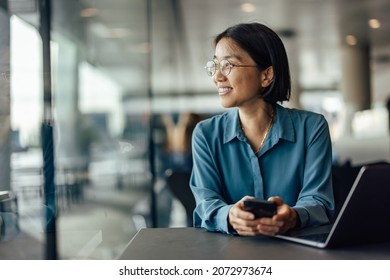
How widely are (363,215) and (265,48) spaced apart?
59 cm

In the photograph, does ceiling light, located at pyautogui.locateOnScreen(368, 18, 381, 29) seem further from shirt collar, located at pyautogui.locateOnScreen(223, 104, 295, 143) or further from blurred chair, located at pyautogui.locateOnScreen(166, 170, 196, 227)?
shirt collar, located at pyautogui.locateOnScreen(223, 104, 295, 143)

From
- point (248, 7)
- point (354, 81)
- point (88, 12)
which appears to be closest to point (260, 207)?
point (88, 12)

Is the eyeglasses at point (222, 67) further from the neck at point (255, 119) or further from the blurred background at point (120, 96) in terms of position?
the blurred background at point (120, 96)

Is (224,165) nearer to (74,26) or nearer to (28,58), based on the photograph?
(28,58)

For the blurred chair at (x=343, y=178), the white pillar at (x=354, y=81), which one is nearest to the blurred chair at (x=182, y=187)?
the blurred chair at (x=343, y=178)

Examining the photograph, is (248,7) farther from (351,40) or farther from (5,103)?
(351,40)

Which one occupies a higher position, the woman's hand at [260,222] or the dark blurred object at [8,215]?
the woman's hand at [260,222]

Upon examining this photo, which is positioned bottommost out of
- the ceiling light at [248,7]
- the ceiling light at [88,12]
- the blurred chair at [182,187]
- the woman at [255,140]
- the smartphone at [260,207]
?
the blurred chair at [182,187]

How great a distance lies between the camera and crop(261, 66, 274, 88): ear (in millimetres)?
1518

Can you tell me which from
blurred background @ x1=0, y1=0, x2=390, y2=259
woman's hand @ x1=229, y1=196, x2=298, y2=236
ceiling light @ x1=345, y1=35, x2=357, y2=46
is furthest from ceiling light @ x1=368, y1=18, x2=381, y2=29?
woman's hand @ x1=229, y1=196, x2=298, y2=236

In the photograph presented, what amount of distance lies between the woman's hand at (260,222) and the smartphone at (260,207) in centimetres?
1

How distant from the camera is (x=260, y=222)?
1174mm

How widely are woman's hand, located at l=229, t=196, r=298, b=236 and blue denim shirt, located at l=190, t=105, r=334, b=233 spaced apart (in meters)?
0.20

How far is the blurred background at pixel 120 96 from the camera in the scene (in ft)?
6.90
